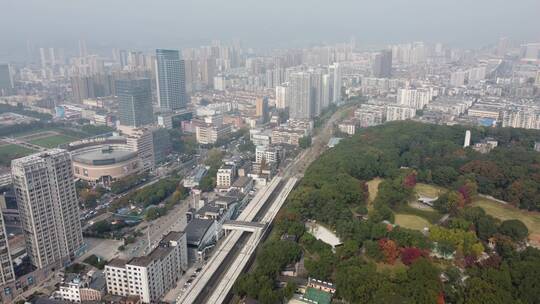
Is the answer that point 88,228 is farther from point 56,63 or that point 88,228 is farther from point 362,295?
point 56,63

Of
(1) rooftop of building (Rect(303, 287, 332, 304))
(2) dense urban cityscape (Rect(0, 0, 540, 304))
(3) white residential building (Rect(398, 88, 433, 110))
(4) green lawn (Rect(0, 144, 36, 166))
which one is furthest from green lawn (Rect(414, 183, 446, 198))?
(4) green lawn (Rect(0, 144, 36, 166))

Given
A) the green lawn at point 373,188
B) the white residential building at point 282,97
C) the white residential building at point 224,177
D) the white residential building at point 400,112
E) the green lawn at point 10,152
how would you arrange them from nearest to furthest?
the green lawn at point 373,188, the white residential building at point 224,177, the green lawn at point 10,152, the white residential building at point 400,112, the white residential building at point 282,97

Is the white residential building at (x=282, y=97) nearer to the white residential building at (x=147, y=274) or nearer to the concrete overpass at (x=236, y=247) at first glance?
the concrete overpass at (x=236, y=247)

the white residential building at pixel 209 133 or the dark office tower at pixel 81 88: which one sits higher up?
the dark office tower at pixel 81 88

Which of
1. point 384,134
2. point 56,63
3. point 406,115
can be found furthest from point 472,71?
point 56,63

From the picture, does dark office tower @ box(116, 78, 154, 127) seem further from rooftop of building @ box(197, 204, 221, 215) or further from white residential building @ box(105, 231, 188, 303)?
white residential building @ box(105, 231, 188, 303)

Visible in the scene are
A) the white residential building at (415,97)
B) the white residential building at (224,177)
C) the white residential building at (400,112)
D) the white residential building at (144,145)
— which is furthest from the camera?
the white residential building at (415,97)

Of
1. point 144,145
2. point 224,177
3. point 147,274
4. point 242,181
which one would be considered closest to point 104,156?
point 144,145

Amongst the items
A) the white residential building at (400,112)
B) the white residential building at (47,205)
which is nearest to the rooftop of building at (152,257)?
the white residential building at (47,205)
